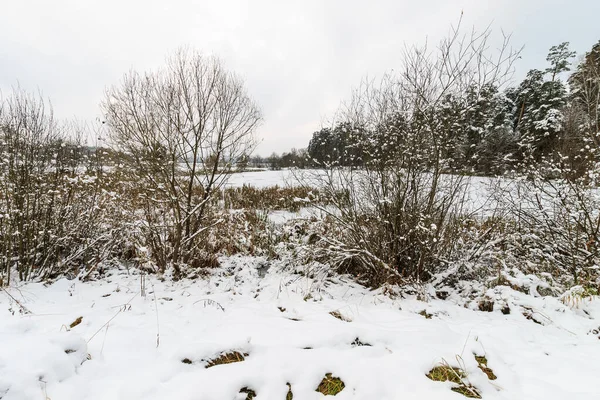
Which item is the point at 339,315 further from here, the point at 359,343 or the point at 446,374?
the point at 446,374

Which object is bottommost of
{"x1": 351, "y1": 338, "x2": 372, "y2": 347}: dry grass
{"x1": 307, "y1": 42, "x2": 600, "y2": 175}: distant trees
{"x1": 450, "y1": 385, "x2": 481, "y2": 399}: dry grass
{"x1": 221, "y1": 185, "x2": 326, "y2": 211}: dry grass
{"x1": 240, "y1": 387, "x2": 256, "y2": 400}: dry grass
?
{"x1": 240, "y1": 387, "x2": 256, "y2": 400}: dry grass

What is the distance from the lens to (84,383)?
180 cm

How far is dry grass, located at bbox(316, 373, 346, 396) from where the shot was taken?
6.22 ft

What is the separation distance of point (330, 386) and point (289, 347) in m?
0.45

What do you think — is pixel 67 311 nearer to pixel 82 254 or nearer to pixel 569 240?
pixel 82 254

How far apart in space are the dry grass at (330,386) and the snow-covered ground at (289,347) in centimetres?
4

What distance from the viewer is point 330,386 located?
1.93 m

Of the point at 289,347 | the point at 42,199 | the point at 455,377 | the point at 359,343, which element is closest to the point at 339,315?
the point at 359,343

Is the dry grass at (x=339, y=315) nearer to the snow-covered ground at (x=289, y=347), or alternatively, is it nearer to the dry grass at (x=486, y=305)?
the snow-covered ground at (x=289, y=347)

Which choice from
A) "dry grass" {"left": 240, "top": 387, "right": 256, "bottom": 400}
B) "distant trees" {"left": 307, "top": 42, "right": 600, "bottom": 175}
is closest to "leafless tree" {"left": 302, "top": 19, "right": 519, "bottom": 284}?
"distant trees" {"left": 307, "top": 42, "right": 600, "bottom": 175}

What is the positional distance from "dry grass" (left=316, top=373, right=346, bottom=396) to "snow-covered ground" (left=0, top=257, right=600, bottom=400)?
4 cm

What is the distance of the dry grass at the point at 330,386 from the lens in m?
1.90

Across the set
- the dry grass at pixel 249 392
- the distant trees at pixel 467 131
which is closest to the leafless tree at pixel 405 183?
the distant trees at pixel 467 131

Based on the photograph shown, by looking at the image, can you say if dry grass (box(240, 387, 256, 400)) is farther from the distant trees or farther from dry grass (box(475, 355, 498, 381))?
the distant trees
